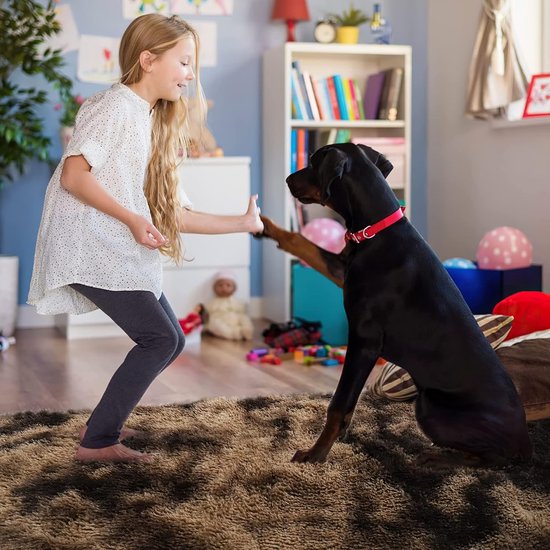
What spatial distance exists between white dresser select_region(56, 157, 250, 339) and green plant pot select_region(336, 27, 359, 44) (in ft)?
2.74

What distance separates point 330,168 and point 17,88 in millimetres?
2820

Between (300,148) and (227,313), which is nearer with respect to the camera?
(227,313)

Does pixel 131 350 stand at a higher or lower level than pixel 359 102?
lower

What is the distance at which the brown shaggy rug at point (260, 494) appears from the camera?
1.75 meters

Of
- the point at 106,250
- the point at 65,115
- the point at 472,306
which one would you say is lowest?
the point at 472,306

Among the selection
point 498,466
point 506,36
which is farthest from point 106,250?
point 506,36

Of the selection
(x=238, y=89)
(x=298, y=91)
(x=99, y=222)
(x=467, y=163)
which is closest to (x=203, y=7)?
(x=238, y=89)

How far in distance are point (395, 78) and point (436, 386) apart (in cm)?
288

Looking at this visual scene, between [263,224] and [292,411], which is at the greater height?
[263,224]

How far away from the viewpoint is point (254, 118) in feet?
16.3

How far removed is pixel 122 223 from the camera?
7.03 feet

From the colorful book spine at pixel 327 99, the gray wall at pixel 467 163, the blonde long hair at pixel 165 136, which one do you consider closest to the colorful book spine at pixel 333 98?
the colorful book spine at pixel 327 99

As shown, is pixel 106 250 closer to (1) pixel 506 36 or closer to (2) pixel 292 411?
(2) pixel 292 411

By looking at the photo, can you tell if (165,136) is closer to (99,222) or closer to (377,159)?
(99,222)
